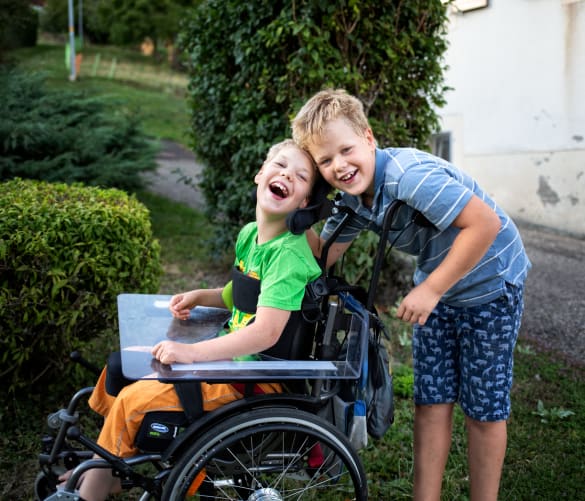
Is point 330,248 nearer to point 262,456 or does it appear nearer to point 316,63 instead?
point 262,456

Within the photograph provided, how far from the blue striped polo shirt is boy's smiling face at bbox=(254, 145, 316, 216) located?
0.18 metres

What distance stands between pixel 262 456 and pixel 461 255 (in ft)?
2.98

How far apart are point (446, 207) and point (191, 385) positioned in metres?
0.96

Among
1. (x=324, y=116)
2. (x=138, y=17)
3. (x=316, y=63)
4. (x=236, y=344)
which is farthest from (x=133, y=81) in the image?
(x=236, y=344)

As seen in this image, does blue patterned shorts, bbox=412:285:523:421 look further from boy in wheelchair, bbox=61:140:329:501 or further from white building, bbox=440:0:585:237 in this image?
white building, bbox=440:0:585:237

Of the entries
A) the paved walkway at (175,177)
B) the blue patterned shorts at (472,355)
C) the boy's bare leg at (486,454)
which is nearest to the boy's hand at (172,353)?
the blue patterned shorts at (472,355)

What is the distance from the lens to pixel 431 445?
2359 millimetres

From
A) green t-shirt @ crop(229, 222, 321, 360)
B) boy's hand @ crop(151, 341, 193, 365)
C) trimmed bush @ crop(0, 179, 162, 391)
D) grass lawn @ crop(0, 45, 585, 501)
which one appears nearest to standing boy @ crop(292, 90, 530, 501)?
green t-shirt @ crop(229, 222, 321, 360)

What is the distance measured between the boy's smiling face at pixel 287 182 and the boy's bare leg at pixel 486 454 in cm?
102

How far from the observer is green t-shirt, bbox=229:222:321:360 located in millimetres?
1992

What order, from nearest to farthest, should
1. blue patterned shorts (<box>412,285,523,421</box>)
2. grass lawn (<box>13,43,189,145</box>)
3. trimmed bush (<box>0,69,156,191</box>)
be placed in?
blue patterned shorts (<box>412,285,523,421</box>), trimmed bush (<box>0,69,156,191</box>), grass lawn (<box>13,43,189,145</box>)

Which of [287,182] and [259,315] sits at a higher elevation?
[287,182]

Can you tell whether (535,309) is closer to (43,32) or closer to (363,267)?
(363,267)

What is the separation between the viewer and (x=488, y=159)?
4738 mm
